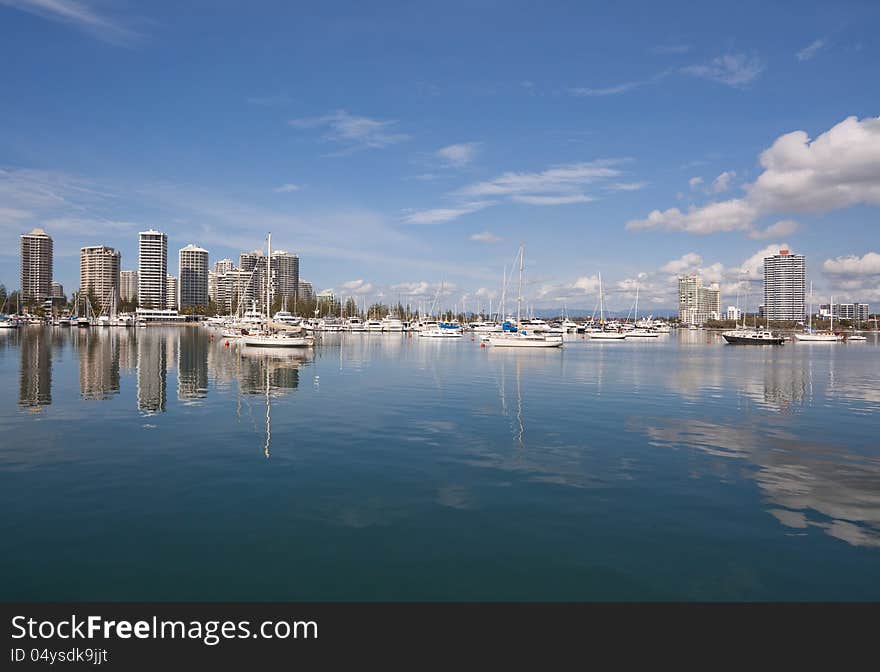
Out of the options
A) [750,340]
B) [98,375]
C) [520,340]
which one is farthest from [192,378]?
[750,340]

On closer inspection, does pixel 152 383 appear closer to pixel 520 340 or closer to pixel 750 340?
pixel 520 340

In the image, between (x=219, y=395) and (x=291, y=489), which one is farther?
(x=219, y=395)

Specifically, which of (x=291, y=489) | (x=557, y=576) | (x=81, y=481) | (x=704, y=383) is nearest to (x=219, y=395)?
(x=81, y=481)

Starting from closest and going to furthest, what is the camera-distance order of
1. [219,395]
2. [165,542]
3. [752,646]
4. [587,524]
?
[752,646] → [165,542] → [587,524] → [219,395]

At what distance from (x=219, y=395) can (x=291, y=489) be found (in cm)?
2439

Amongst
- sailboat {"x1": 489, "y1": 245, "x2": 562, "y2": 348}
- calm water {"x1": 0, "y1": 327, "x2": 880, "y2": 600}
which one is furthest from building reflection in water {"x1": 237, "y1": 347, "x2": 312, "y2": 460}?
sailboat {"x1": 489, "y1": 245, "x2": 562, "y2": 348}

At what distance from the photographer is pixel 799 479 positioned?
20.0 meters

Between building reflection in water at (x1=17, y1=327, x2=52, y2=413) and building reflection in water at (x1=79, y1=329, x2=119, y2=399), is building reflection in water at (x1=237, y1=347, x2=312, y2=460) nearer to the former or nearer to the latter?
building reflection in water at (x1=79, y1=329, x2=119, y2=399)

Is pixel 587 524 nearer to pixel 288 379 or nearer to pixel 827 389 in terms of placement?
pixel 288 379

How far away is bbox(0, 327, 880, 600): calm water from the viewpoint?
12055 millimetres

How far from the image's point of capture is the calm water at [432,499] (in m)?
12.1

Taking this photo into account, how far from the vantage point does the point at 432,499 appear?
17.4 meters

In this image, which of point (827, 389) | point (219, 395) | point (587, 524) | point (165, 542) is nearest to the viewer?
point (165, 542)

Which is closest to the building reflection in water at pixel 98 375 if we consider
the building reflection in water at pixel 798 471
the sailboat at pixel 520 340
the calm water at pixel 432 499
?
the calm water at pixel 432 499
